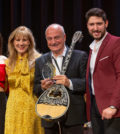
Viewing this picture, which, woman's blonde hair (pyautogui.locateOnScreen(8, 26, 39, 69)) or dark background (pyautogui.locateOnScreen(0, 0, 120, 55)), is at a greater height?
dark background (pyautogui.locateOnScreen(0, 0, 120, 55))

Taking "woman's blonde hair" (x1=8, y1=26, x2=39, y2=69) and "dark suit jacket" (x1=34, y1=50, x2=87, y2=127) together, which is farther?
Answer: "woman's blonde hair" (x1=8, y1=26, x2=39, y2=69)

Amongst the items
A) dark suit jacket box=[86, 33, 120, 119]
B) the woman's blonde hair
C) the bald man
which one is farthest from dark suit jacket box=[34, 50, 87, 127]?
the woman's blonde hair

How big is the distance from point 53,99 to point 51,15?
181cm

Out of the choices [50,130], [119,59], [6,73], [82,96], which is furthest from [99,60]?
[6,73]

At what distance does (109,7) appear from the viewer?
3.47 m

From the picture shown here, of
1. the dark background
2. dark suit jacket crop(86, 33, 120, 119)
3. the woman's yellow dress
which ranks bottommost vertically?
the woman's yellow dress

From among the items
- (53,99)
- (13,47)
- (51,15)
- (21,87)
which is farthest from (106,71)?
(51,15)

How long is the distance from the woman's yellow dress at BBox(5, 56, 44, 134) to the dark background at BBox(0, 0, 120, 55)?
1.01m

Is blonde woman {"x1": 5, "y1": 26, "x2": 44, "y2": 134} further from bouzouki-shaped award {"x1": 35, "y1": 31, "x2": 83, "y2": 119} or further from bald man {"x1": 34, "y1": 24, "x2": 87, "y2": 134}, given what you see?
bouzouki-shaped award {"x1": 35, "y1": 31, "x2": 83, "y2": 119}

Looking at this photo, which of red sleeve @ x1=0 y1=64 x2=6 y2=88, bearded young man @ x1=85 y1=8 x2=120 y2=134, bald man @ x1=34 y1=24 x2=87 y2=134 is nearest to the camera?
bearded young man @ x1=85 y1=8 x2=120 y2=134

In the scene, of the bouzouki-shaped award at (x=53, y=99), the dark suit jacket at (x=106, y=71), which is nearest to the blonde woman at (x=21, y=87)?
the bouzouki-shaped award at (x=53, y=99)

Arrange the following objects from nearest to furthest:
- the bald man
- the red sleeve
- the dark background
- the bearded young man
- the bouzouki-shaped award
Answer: the bearded young man
the bouzouki-shaped award
the bald man
the red sleeve
the dark background

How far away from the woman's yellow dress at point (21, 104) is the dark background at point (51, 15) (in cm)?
101

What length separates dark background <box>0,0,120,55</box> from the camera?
3.45 m
